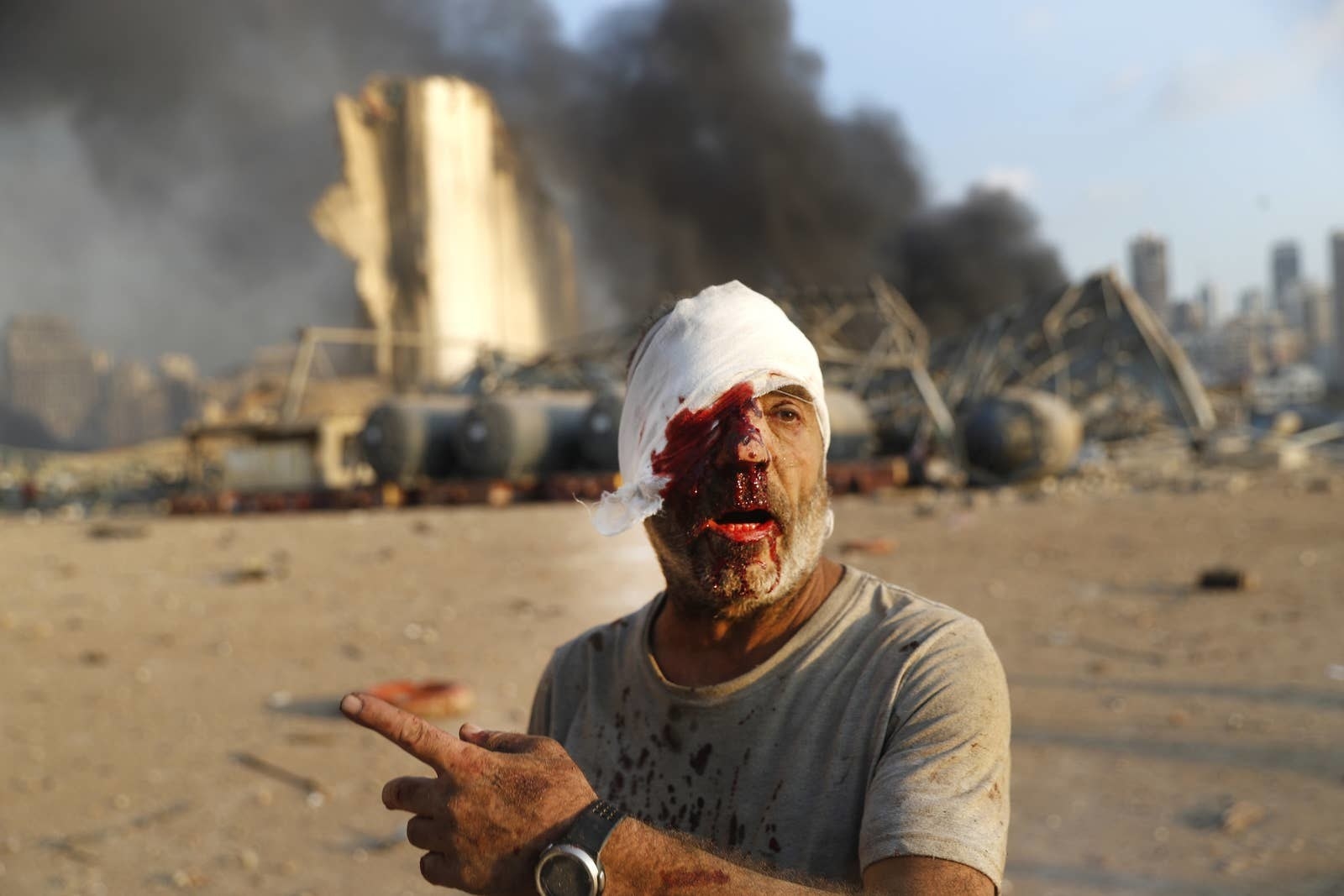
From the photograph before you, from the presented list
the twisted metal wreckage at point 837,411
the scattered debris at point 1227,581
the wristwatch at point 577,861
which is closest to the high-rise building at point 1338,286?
the twisted metal wreckage at point 837,411

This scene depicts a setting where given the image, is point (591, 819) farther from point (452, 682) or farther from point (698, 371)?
point (452, 682)

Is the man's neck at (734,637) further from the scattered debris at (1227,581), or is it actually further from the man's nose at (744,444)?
the scattered debris at (1227,581)

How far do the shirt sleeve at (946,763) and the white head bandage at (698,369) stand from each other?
0.45m

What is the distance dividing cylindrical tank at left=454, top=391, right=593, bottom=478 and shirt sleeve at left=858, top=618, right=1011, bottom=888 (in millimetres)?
16436

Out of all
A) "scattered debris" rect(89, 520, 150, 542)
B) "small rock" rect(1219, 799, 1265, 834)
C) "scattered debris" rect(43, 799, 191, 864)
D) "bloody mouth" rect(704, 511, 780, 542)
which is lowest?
"scattered debris" rect(43, 799, 191, 864)

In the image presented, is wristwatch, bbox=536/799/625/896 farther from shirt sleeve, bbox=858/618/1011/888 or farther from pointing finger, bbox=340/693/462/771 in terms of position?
shirt sleeve, bbox=858/618/1011/888

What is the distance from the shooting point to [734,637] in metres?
1.85

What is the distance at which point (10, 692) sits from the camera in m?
6.82

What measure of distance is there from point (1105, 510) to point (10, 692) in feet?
40.6

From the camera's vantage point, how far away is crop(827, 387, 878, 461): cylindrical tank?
1852cm

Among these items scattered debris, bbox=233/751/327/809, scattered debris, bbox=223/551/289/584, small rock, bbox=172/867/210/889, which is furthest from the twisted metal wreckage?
small rock, bbox=172/867/210/889

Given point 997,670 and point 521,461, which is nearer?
point 997,670

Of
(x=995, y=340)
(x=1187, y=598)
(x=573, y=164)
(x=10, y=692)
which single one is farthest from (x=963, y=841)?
(x=573, y=164)

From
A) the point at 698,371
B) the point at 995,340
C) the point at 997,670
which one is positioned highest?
the point at 995,340
